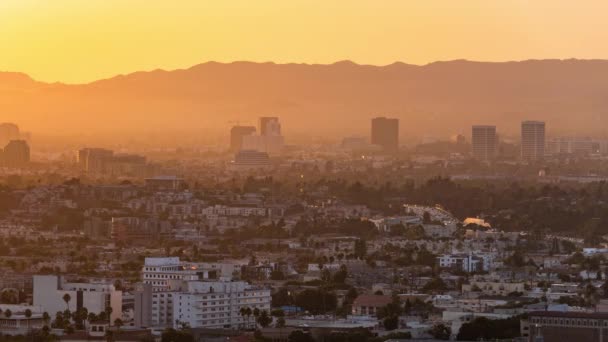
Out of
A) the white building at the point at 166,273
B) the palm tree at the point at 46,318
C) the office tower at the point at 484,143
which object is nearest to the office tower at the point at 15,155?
the office tower at the point at 484,143

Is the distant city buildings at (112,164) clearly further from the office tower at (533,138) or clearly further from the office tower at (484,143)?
the office tower at (533,138)

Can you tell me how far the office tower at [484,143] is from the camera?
155488mm

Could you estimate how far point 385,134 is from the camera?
17188 cm

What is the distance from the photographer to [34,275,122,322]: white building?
5438cm

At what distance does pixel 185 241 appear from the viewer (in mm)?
82562

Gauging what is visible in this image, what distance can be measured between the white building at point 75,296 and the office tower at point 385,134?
374 feet

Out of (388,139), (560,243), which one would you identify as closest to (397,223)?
(560,243)

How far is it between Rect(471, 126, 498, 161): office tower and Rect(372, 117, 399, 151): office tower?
43.8 ft

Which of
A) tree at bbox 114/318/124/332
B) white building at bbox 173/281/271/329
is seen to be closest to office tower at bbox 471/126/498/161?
white building at bbox 173/281/271/329

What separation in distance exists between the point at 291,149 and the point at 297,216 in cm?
8063

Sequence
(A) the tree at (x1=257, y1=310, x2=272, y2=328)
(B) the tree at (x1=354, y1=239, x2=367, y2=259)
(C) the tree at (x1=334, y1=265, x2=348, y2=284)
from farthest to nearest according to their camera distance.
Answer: (B) the tree at (x1=354, y1=239, x2=367, y2=259), (C) the tree at (x1=334, y1=265, x2=348, y2=284), (A) the tree at (x1=257, y1=310, x2=272, y2=328)

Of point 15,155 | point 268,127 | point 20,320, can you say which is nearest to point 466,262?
point 20,320

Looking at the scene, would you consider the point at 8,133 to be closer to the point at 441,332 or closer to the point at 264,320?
the point at 264,320

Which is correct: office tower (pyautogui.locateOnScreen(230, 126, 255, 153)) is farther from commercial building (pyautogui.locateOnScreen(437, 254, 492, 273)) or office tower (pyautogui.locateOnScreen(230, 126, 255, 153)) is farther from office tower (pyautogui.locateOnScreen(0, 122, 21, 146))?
commercial building (pyautogui.locateOnScreen(437, 254, 492, 273))
